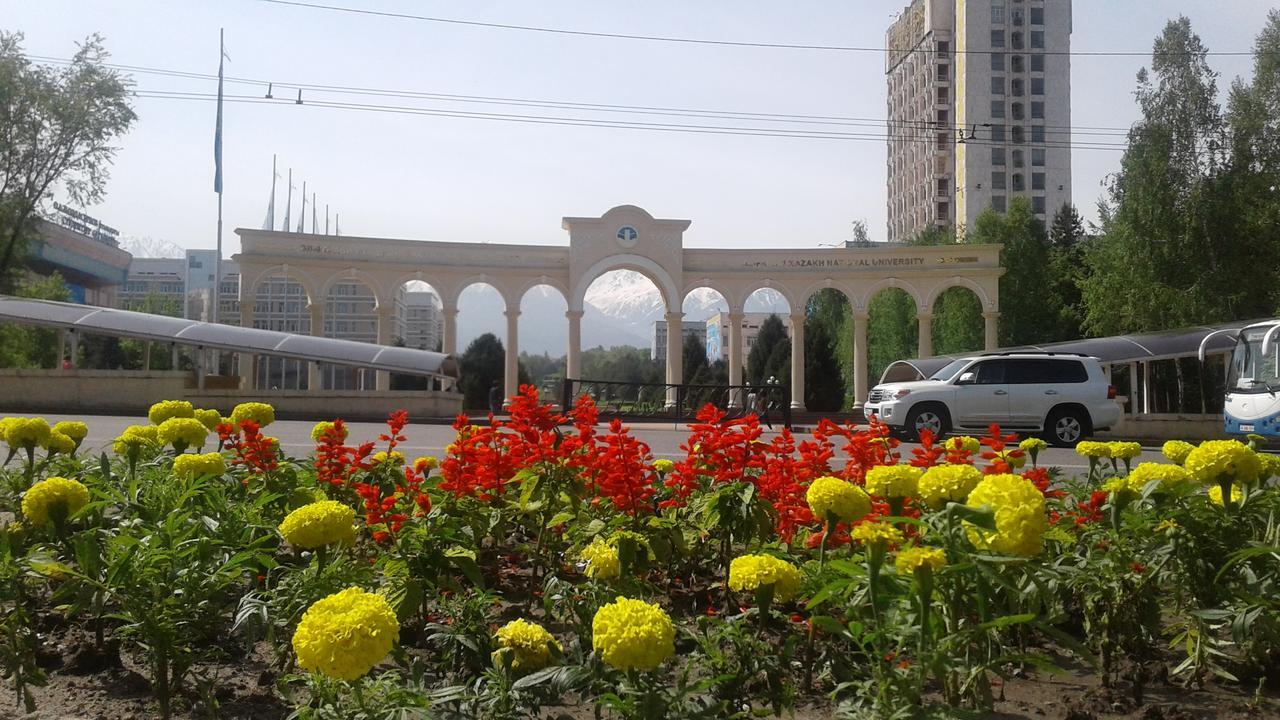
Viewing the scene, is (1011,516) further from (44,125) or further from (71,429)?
(44,125)

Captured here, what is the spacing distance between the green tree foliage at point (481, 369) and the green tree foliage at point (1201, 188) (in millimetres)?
25362

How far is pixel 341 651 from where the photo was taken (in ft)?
6.38

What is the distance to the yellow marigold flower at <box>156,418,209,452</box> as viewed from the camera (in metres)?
4.16

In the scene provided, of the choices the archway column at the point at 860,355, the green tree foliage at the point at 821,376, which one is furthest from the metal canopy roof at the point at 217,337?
the green tree foliage at the point at 821,376

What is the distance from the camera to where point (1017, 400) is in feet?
58.0

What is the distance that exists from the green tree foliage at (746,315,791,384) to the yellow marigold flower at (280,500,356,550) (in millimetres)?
45561

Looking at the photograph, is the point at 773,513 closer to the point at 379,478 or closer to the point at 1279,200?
the point at 379,478

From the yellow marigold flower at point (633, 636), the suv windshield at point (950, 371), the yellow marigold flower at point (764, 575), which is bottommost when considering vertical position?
the yellow marigold flower at point (633, 636)

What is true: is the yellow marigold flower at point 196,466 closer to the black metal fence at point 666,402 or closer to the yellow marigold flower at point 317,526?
the yellow marigold flower at point 317,526

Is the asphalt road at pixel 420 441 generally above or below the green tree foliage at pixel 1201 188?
below

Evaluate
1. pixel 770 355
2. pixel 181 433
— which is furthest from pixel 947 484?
pixel 770 355

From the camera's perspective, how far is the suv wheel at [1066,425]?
17.6m

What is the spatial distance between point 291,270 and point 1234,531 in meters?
31.6

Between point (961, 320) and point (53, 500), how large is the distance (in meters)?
47.5
